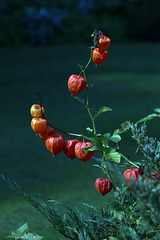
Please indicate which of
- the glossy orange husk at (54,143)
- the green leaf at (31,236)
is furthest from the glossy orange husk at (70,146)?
the green leaf at (31,236)

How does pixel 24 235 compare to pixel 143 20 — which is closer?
pixel 24 235

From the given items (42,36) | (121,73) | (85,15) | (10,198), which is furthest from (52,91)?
(85,15)

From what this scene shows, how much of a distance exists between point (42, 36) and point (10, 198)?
30.9 feet

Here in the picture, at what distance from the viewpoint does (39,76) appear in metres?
8.25

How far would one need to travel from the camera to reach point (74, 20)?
1362cm

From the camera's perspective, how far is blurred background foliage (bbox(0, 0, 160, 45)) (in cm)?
1240

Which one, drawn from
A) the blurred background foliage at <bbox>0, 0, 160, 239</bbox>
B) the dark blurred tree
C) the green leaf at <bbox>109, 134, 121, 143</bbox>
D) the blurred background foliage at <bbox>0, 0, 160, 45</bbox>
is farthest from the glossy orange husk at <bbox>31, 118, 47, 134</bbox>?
the dark blurred tree

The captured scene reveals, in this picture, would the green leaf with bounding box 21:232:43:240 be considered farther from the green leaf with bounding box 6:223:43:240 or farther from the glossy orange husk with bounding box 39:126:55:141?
the glossy orange husk with bounding box 39:126:55:141

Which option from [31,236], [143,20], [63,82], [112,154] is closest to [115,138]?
[112,154]

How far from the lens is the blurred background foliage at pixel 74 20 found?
12398 mm

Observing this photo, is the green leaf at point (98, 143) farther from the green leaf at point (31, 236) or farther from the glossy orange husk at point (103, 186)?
the green leaf at point (31, 236)

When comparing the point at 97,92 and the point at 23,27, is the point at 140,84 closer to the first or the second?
the point at 97,92

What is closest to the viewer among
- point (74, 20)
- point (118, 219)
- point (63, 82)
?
point (118, 219)

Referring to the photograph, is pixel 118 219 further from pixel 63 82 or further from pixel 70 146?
pixel 63 82
